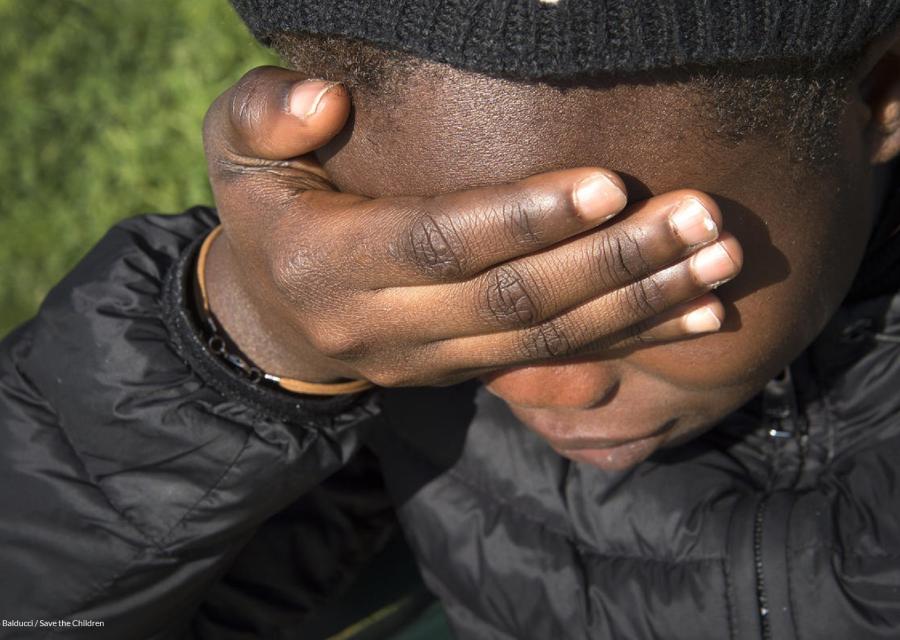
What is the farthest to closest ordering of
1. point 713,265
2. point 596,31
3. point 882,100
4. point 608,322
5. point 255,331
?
1. point 255,331
2. point 882,100
3. point 608,322
4. point 713,265
5. point 596,31

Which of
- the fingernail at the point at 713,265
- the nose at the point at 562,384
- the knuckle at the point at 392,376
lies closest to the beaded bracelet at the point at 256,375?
the knuckle at the point at 392,376

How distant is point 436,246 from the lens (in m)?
1.25

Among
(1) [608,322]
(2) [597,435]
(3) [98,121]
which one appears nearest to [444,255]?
(1) [608,322]

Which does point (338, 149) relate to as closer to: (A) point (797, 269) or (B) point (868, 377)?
(A) point (797, 269)

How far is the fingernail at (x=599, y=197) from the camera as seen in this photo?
3.74 ft

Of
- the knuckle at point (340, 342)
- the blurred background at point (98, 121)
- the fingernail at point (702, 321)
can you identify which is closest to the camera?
the fingernail at point (702, 321)

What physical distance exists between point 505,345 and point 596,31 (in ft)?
1.44

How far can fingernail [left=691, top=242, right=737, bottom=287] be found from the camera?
1194 mm

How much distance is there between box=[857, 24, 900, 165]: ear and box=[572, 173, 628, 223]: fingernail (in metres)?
0.42

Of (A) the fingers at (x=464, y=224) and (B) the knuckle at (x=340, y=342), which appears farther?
(B) the knuckle at (x=340, y=342)

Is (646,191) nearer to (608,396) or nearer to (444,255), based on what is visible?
(444,255)

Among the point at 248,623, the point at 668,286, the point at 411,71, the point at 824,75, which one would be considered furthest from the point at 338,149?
the point at 248,623

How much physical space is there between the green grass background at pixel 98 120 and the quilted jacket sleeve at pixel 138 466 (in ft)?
5.62

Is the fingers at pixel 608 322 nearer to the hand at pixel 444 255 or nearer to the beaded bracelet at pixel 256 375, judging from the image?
the hand at pixel 444 255
